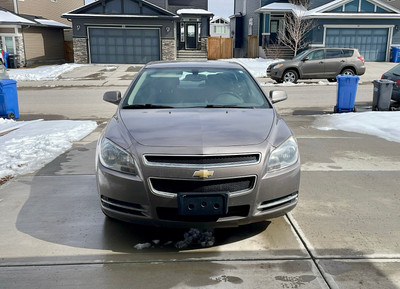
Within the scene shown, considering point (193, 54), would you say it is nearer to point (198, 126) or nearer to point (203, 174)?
point (198, 126)

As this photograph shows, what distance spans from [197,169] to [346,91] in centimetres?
898

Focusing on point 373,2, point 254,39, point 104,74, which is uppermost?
point 373,2

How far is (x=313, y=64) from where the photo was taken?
63.1ft

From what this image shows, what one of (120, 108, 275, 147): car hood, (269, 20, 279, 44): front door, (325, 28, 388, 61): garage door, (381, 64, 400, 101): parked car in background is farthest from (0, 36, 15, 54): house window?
(120, 108, 275, 147): car hood

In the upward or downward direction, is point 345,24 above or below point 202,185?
above

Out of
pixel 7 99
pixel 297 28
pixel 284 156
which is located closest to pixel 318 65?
pixel 297 28

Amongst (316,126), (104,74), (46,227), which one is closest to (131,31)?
(104,74)

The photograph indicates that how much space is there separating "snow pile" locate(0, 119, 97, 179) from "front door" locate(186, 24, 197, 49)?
84.6 feet

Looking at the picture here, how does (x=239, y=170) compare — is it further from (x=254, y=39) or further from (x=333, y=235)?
(x=254, y=39)

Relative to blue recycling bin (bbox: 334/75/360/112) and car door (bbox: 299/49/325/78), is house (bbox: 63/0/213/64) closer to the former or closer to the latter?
car door (bbox: 299/49/325/78)

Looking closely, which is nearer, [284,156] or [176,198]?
[176,198]

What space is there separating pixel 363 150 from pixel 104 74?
19650 mm

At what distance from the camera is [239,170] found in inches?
132

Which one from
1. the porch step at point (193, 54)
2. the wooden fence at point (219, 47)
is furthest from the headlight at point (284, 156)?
the wooden fence at point (219, 47)
